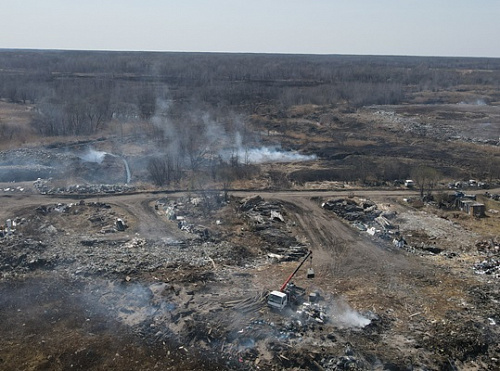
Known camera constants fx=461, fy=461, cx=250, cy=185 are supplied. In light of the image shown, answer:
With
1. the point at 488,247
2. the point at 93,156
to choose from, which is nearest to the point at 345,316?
the point at 488,247

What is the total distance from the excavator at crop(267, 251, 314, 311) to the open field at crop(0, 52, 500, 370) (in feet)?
1.45

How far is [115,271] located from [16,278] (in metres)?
5.07

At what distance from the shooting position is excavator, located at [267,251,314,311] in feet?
A: 70.0

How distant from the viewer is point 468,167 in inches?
1818

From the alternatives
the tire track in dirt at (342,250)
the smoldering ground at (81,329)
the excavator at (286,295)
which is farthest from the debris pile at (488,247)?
the smoldering ground at (81,329)

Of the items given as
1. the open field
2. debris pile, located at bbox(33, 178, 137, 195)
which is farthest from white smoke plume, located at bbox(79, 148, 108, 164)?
debris pile, located at bbox(33, 178, 137, 195)

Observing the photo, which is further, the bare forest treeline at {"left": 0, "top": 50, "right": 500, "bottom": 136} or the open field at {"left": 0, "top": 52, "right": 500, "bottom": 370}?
the bare forest treeline at {"left": 0, "top": 50, "right": 500, "bottom": 136}

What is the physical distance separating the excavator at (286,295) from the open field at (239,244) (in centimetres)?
44

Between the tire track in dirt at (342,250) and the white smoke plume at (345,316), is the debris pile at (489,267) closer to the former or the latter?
the tire track in dirt at (342,250)

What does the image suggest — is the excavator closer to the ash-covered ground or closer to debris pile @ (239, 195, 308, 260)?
the ash-covered ground

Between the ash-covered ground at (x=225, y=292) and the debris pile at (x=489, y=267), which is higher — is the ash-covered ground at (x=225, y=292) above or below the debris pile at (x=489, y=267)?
below

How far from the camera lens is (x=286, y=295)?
21.9 metres

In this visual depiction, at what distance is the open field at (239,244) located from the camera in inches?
767

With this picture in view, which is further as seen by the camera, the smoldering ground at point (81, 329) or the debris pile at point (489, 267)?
the debris pile at point (489, 267)
